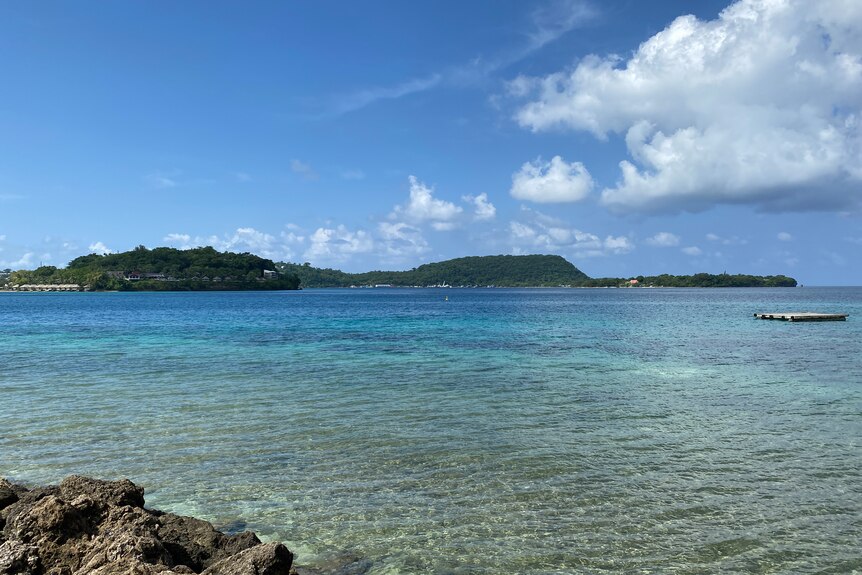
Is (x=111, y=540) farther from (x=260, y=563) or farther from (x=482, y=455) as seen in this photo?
(x=482, y=455)

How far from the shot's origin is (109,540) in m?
6.48

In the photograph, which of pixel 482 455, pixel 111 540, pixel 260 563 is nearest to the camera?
pixel 260 563

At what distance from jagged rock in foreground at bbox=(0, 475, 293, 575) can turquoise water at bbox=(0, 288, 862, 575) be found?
1417mm


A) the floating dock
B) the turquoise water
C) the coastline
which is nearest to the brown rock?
the coastline

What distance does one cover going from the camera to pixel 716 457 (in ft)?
39.8

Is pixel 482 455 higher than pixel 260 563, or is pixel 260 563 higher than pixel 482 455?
pixel 260 563

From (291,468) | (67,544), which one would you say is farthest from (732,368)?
(67,544)

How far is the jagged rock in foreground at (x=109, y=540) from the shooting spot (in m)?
6.09

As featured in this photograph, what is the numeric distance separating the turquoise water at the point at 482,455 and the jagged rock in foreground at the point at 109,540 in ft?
4.65

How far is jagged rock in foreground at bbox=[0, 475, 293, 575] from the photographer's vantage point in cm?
609

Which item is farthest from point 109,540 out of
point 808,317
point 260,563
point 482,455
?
point 808,317

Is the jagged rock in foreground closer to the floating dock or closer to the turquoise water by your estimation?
the turquoise water

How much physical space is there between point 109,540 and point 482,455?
299 inches

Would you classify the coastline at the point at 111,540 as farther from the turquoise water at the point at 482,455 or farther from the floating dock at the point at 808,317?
the floating dock at the point at 808,317
